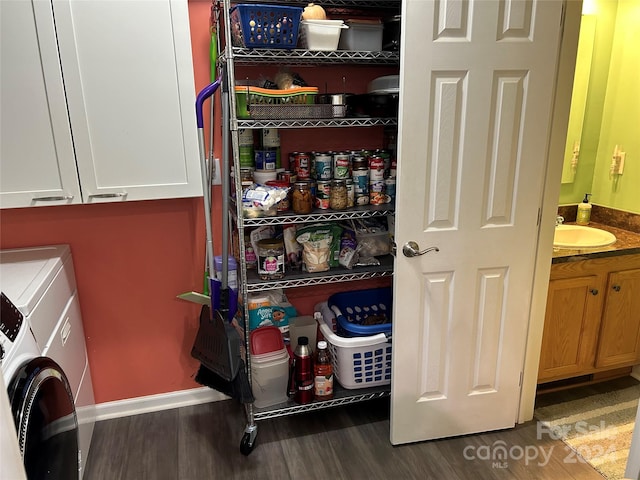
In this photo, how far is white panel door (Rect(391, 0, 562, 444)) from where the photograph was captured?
172 centimetres

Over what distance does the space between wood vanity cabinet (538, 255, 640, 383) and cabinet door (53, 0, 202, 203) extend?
1830 millimetres

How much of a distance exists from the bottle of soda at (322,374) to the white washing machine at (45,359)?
99cm

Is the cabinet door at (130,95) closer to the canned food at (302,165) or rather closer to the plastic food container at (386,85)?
the canned food at (302,165)

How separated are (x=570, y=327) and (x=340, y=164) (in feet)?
4.73

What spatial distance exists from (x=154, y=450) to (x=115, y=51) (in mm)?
1734

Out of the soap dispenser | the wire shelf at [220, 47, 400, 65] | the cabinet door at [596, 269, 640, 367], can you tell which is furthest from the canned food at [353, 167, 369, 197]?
the soap dispenser

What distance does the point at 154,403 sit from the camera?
2.42 meters

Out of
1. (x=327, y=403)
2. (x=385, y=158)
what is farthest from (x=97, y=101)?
(x=327, y=403)

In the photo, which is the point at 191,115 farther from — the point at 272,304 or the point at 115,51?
the point at 272,304

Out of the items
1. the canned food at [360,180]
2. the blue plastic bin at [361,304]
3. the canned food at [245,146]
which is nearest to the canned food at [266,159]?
the canned food at [245,146]

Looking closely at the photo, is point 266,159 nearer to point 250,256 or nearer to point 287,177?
point 287,177

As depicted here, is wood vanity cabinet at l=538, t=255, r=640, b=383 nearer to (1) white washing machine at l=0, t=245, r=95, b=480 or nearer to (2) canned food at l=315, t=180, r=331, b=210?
(2) canned food at l=315, t=180, r=331, b=210

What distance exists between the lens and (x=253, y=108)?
5.95 feet

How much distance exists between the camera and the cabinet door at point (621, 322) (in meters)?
2.34
